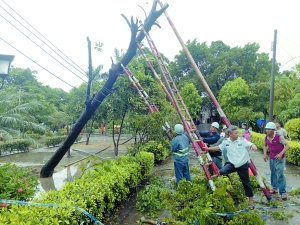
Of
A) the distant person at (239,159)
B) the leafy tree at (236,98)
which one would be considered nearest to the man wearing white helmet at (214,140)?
the distant person at (239,159)

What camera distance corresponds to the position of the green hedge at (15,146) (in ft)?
61.7

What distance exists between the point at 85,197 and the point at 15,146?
17.6m

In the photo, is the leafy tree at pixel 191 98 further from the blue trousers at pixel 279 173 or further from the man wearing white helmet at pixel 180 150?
the blue trousers at pixel 279 173

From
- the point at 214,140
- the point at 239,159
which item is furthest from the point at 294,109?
the point at 239,159

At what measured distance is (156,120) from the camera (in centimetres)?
746

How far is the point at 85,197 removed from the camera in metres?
4.34

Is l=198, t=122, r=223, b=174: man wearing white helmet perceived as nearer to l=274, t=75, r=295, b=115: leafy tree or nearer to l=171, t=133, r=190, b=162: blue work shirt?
l=171, t=133, r=190, b=162: blue work shirt

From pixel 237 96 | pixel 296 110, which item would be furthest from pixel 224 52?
pixel 296 110

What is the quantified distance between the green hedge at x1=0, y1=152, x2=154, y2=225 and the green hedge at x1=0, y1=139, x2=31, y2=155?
14.9 meters

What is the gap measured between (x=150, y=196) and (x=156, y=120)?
2.33 metres

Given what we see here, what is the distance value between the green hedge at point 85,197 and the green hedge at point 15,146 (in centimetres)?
1486

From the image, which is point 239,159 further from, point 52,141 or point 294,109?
point 52,141

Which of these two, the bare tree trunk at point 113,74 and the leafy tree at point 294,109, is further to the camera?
the leafy tree at point 294,109

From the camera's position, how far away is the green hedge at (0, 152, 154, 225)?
10.1ft
